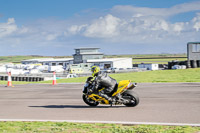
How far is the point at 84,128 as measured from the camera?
7219 millimetres

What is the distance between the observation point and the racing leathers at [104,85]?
10.7 meters

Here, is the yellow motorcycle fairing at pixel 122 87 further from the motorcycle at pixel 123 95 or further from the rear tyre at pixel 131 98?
the rear tyre at pixel 131 98

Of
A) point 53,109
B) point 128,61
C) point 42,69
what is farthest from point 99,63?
point 53,109

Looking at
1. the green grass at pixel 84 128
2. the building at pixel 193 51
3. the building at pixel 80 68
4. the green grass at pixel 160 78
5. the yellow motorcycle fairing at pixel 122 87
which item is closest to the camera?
the green grass at pixel 84 128

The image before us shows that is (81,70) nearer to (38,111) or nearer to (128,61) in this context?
(128,61)

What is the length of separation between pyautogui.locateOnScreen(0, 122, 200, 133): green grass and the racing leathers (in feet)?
10.1

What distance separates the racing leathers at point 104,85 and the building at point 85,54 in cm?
8864

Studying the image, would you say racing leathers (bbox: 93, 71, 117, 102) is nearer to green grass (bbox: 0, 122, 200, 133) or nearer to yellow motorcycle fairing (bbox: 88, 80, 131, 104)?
yellow motorcycle fairing (bbox: 88, 80, 131, 104)

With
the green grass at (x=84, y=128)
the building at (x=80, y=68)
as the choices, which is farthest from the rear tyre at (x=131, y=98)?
the building at (x=80, y=68)

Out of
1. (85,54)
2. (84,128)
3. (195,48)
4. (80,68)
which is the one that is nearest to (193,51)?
(195,48)

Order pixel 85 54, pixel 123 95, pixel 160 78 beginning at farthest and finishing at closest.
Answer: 1. pixel 85 54
2. pixel 160 78
3. pixel 123 95

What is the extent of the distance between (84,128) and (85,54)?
94.4 metres

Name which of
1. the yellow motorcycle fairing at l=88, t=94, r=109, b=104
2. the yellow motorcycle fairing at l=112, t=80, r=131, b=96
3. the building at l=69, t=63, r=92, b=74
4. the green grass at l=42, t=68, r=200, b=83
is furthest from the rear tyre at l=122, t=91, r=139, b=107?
the building at l=69, t=63, r=92, b=74

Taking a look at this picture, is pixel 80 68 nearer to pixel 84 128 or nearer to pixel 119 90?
pixel 119 90
